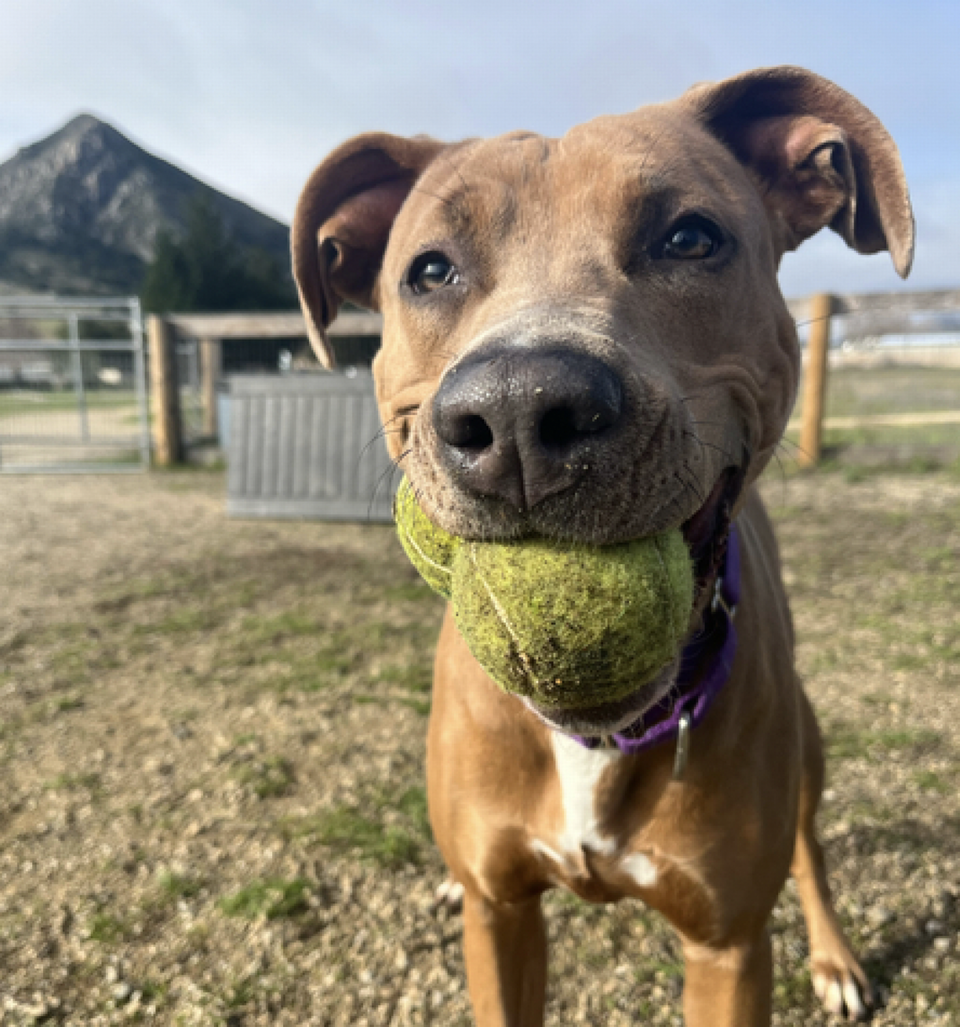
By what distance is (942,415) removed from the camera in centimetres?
1047

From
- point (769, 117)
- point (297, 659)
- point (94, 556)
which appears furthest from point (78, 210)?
point (769, 117)

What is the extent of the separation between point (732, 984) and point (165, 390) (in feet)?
33.8

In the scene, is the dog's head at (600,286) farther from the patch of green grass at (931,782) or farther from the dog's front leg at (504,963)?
the patch of green grass at (931,782)

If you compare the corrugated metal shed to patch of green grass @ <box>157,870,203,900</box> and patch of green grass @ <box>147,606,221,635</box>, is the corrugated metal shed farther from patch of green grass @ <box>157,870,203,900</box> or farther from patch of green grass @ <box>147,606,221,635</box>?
patch of green grass @ <box>157,870,203,900</box>

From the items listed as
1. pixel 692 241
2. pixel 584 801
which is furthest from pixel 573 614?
pixel 692 241

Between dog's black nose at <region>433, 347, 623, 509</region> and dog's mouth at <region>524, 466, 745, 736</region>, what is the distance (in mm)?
366

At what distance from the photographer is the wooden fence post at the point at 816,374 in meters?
8.87

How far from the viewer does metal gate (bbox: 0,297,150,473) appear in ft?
38.8

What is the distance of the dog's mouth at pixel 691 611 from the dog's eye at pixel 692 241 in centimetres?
47

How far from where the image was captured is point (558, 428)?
1184 mm

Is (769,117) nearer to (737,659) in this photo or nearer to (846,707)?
(737,659)

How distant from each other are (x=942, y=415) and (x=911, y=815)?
9.02 m

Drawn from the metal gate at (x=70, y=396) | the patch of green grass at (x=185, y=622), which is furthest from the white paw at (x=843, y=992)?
the metal gate at (x=70, y=396)

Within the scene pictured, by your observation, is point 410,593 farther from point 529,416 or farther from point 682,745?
point 529,416
